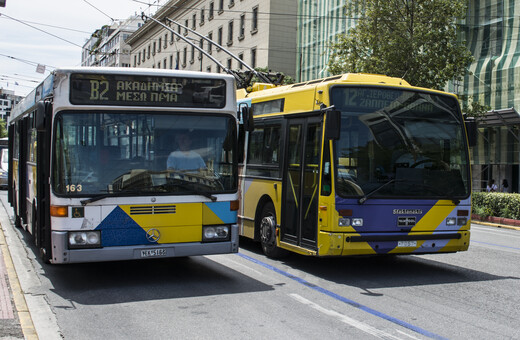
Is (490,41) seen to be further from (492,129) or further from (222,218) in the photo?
(222,218)

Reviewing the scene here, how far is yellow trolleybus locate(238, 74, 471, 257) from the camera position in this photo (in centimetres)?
904

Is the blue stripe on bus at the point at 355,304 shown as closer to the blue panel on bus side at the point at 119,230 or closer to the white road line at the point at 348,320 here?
the white road line at the point at 348,320

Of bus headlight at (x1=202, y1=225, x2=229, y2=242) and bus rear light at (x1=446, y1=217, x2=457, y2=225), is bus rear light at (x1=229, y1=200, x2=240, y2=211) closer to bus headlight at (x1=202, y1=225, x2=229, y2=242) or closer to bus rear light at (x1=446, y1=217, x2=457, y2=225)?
bus headlight at (x1=202, y1=225, x2=229, y2=242)

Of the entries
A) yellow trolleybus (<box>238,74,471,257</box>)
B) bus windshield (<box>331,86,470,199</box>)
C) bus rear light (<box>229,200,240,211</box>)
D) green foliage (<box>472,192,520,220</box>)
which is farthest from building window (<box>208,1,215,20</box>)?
bus rear light (<box>229,200,240,211</box>)

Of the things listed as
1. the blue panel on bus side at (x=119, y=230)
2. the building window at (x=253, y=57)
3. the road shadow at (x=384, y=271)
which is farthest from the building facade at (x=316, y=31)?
the blue panel on bus side at (x=119, y=230)

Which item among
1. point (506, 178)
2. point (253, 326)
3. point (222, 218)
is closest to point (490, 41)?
point (506, 178)

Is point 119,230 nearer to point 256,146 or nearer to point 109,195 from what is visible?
point 109,195

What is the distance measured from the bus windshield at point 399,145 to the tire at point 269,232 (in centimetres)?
211

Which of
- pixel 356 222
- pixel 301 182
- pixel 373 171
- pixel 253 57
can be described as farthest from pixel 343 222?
pixel 253 57

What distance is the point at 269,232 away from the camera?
10883 millimetres

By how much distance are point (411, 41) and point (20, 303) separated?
2031cm

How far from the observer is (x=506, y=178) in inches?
1238

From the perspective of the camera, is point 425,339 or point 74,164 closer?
point 425,339

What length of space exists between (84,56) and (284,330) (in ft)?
504
